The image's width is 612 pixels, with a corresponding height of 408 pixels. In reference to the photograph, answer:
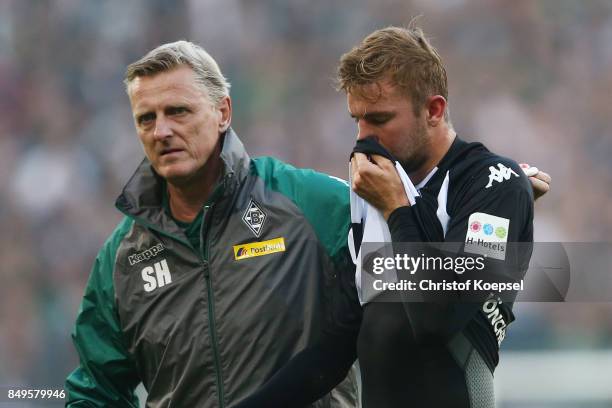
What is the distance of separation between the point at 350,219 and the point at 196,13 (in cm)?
549

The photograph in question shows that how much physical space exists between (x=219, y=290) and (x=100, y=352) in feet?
1.35

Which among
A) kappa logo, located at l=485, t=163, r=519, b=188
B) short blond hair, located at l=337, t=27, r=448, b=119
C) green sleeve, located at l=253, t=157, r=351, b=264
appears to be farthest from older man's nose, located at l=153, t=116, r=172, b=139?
kappa logo, located at l=485, t=163, r=519, b=188

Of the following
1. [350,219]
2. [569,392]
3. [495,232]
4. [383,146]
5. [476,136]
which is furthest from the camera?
[476,136]

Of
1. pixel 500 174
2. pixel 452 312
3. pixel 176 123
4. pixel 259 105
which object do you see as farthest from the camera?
pixel 259 105

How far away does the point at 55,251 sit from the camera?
24.0 ft

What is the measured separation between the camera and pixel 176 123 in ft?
9.80

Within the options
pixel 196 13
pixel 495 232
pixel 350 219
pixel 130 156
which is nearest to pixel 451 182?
pixel 495 232

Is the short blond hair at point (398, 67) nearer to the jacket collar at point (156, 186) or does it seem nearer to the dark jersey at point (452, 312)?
the dark jersey at point (452, 312)

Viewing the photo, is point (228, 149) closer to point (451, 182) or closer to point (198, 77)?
point (198, 77)

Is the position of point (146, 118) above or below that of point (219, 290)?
above

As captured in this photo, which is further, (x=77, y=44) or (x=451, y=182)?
(x=77, y=44)

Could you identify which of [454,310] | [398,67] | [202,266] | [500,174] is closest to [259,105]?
[202,266]

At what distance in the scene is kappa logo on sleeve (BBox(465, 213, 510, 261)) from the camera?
242 centimetres

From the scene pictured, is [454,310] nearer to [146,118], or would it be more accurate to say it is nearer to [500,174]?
[500,174]
